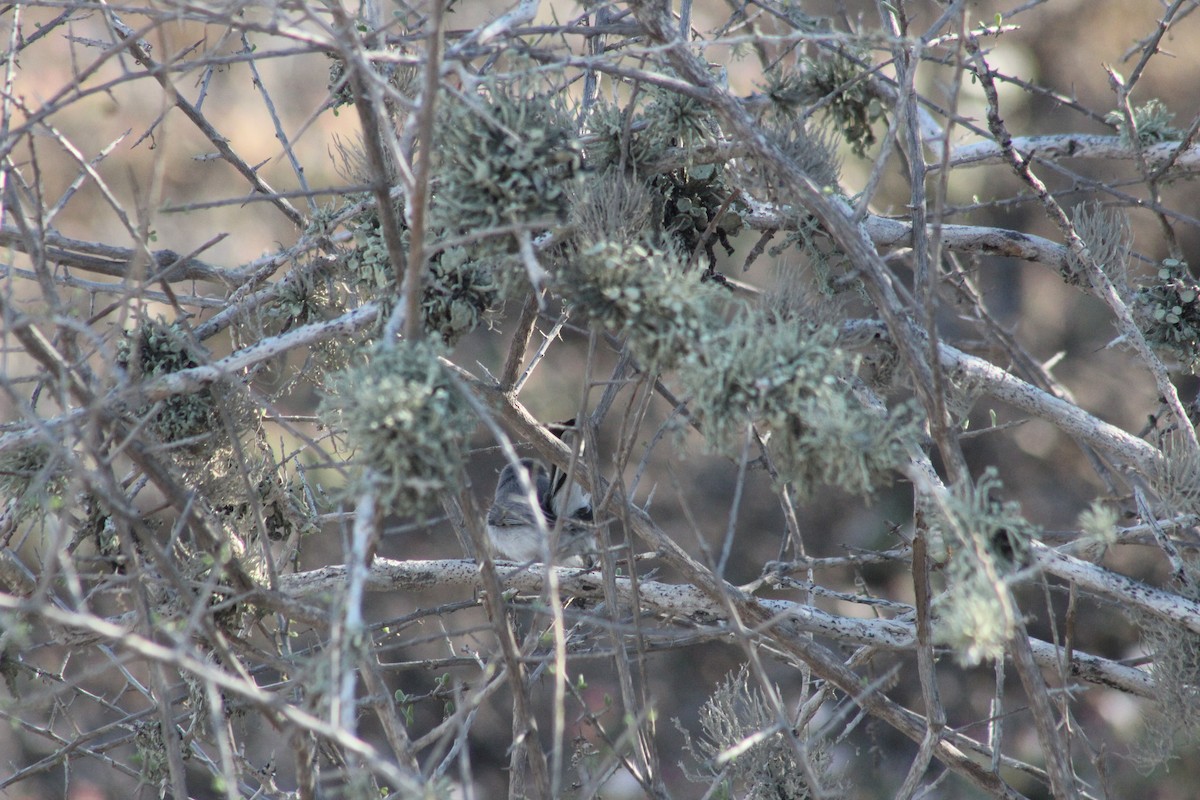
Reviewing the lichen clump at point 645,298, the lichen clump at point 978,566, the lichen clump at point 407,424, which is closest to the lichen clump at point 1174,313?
→ the lichen clump at point 978,566

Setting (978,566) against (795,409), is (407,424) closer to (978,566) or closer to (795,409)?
(795,409)

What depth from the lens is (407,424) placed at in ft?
3.75

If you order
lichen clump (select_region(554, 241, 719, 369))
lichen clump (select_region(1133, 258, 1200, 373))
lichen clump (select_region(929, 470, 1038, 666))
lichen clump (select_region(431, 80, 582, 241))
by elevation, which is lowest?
lichen clump (select_region(929, 470, 1038, 666))

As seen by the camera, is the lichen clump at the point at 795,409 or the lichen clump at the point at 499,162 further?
the lichen clump at the point at 499,162

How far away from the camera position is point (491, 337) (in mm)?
5562

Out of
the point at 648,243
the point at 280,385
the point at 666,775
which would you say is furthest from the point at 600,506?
the point at 666,775

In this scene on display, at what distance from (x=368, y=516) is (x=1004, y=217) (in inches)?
195

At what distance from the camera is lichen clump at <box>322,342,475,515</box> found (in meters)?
1.15

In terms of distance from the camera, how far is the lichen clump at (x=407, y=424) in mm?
1146

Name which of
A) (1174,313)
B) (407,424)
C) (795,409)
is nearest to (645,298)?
(795,409)

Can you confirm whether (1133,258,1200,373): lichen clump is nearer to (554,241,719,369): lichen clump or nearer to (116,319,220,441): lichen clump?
(554,241,719,369): lichen clump

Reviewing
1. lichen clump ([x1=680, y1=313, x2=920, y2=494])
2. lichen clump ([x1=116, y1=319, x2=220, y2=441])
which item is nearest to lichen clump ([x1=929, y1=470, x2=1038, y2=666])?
lichen clump ([x1=680, y1=313, x2=920, y2=494])

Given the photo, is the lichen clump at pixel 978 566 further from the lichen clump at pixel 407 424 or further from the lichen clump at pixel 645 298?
the lichen clump at pixel 407 424

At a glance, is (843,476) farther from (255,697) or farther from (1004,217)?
(1004,217)
